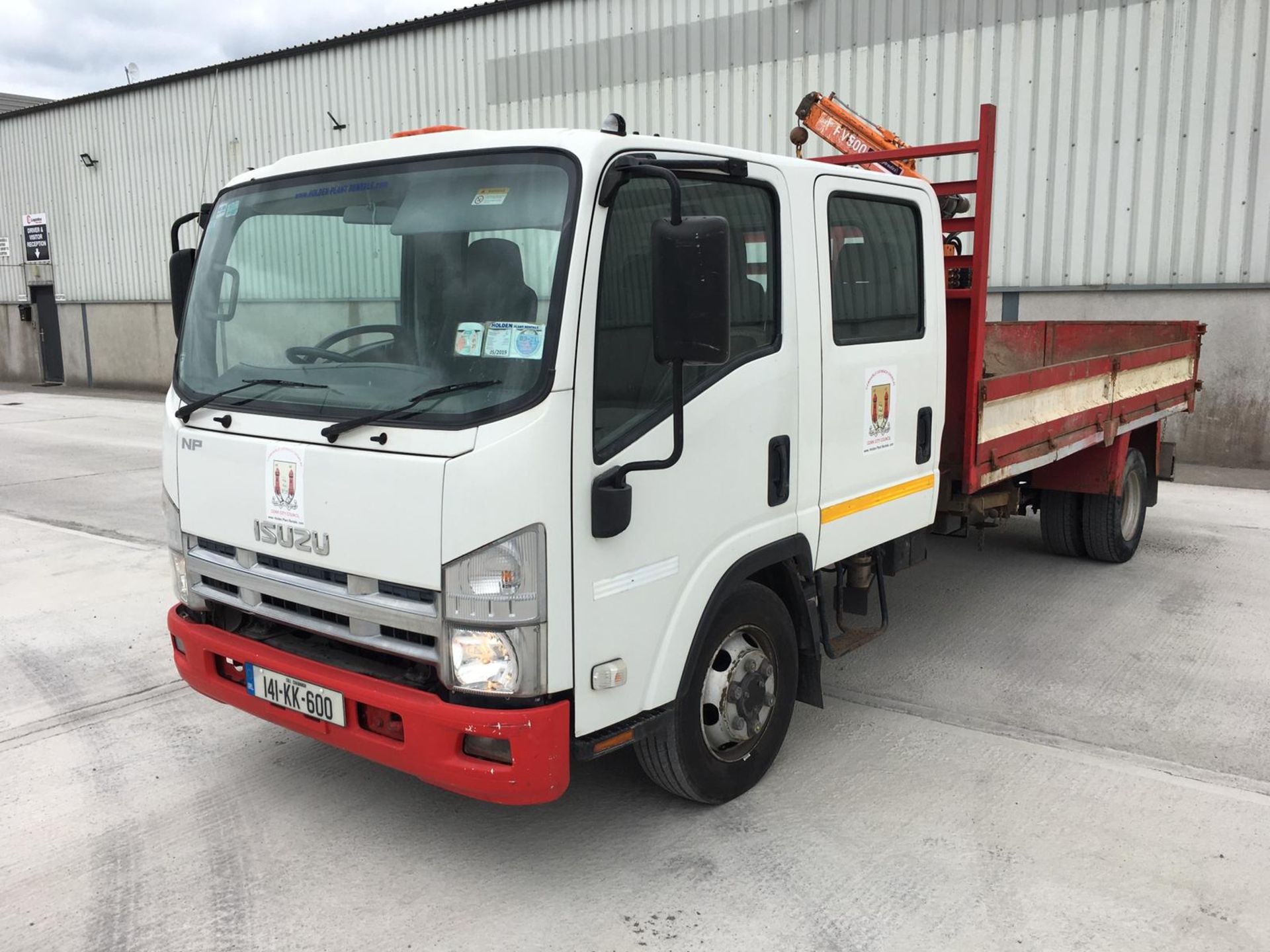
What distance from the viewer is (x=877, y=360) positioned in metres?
3.93

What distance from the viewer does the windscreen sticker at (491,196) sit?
2.89 metres

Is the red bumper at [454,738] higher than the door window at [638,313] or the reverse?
the reverse

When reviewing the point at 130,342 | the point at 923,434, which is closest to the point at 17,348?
the point at 130,342

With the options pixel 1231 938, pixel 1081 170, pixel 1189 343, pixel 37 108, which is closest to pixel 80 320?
pixel 37 108

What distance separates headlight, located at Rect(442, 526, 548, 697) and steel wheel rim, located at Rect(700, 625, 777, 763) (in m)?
0.85

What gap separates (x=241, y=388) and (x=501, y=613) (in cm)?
123

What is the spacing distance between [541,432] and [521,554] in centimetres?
33

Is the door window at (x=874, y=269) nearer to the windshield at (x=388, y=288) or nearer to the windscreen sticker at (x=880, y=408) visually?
the windscreen sticker at (x=880, y=408)

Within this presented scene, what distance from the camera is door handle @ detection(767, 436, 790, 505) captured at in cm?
346

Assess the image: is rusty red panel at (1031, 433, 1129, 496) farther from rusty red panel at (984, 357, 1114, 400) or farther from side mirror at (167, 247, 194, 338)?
side mirror at (167, 247, 194, 338)

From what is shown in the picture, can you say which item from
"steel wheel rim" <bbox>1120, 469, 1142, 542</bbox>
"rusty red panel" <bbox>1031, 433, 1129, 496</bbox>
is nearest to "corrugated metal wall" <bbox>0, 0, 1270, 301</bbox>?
"steel wheel rim" <bbox>1120, 469, 1142, 542</bbox>

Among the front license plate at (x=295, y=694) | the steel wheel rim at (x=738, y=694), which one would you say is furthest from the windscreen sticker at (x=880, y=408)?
the front license plate at (x=295, y=694)

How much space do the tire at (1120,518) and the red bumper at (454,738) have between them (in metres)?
5.00

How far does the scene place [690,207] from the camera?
122 inches
